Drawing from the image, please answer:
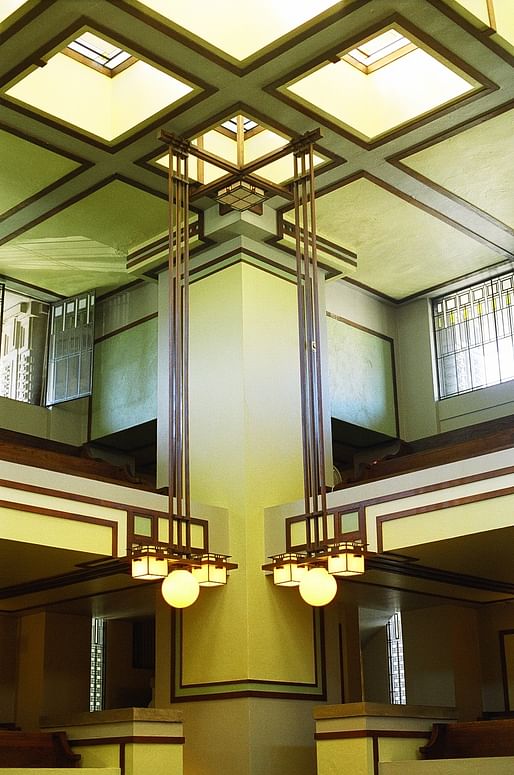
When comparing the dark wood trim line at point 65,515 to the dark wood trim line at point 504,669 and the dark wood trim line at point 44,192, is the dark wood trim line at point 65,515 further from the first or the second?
the dark wood trim line at point 504,669

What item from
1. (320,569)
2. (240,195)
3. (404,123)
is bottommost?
(320,569)

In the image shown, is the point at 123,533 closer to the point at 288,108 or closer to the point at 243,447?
the point at 243,447

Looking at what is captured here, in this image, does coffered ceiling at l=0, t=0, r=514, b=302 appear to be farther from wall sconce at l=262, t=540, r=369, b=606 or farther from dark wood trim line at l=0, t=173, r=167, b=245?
wall sconce at l=262, t=540, r=369, b=606

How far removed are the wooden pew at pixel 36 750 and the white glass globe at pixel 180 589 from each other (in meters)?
2.54

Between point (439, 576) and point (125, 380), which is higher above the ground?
point (125, 380)

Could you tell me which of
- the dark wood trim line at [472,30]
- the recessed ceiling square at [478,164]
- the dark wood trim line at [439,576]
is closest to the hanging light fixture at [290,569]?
the dark wood trim line at [439,576]

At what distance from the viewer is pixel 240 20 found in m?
8.08

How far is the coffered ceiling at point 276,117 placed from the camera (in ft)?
25.8

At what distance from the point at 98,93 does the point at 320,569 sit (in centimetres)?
482

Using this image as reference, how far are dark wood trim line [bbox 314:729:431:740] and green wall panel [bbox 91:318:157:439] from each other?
3.96m

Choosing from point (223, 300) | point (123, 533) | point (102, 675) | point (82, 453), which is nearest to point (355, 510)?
point (123, 533)

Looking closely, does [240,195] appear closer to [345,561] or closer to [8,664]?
[345,561]

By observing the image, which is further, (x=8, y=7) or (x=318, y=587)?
(x=8, y=7)

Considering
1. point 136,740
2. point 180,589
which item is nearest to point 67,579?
point 136,740
